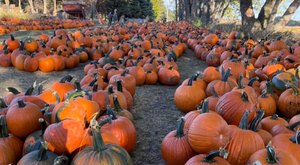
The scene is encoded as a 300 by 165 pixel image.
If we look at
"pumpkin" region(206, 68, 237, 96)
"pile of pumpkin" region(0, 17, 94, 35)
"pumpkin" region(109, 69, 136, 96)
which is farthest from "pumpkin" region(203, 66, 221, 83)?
"pile of pumpkin" region(0, 17, 94, 35)

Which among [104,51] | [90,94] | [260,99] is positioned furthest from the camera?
[104,51]

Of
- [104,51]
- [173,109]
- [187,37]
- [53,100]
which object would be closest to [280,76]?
[173,109]

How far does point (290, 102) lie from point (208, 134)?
5.96 ft

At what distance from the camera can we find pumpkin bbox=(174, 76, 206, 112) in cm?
399

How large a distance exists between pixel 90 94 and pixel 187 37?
754 centimetres

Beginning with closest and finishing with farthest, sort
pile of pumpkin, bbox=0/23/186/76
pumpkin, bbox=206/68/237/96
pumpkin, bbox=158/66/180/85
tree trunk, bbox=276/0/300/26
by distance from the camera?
pumpkin, bbox=206/68/237/96, pumpkin, bbox=158/66/180/85, pile of pumpkin, bbox=0/23/186/76, tree trunk, bbox=276/0/300/26

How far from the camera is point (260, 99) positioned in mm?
3637

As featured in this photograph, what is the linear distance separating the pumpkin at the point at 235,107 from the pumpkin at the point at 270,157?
2.50ft

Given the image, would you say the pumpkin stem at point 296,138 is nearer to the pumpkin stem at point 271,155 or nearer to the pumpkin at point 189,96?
the pumpkin stem at point 271,155

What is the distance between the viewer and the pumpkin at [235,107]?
2.86 meters

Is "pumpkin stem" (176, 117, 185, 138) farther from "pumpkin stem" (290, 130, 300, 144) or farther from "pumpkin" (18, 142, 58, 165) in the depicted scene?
"pumpkin" (18, 142, 58, 165)

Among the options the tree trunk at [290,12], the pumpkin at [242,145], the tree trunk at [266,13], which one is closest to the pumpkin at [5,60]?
the pumpkin at [242,145]

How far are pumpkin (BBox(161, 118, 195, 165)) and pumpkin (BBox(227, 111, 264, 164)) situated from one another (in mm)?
372

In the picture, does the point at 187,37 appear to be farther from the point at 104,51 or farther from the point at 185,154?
the point at 185,154
